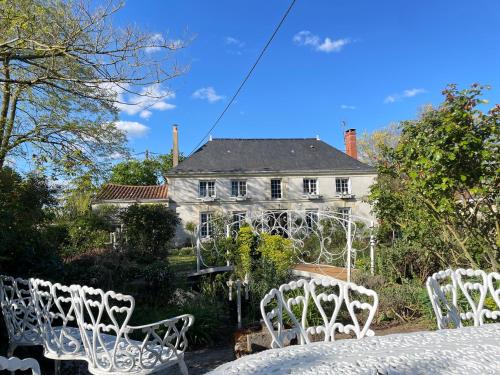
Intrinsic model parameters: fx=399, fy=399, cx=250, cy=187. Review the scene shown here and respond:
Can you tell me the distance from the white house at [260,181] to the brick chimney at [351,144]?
3.74ft

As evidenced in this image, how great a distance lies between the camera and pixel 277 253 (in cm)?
748

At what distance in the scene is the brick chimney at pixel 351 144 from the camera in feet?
99.1

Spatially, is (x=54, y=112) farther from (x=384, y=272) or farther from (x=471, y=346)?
(x=471, y=346)

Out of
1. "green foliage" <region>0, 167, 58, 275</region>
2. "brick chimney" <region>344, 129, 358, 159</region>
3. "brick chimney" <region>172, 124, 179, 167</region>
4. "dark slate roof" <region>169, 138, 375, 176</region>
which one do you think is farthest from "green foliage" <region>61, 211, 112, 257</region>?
"brick chimney" <region>344, 129, 358, 159</region>

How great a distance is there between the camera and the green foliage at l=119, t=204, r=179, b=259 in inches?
558

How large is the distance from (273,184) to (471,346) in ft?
85.1

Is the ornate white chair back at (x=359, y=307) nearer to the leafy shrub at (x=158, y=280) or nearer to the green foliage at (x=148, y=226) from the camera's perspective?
the leafy shrub at (x=158, y=280)

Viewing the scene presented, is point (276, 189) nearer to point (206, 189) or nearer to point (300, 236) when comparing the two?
point (206, 189)

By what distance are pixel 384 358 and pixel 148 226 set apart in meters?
13.6

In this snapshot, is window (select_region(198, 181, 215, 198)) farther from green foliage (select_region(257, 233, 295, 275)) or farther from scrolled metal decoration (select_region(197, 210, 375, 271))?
green foliage (select_region(257, 233, 295, 275))

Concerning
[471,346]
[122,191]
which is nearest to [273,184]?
[122,191]

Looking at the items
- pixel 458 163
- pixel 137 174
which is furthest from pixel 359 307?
pixel 137 174

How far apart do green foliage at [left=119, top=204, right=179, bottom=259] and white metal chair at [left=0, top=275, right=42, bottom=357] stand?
9.69 m

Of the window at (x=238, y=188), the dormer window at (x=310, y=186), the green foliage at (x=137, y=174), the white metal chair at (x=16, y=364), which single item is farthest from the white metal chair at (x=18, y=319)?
the green foliage at (x=137, y=174)
